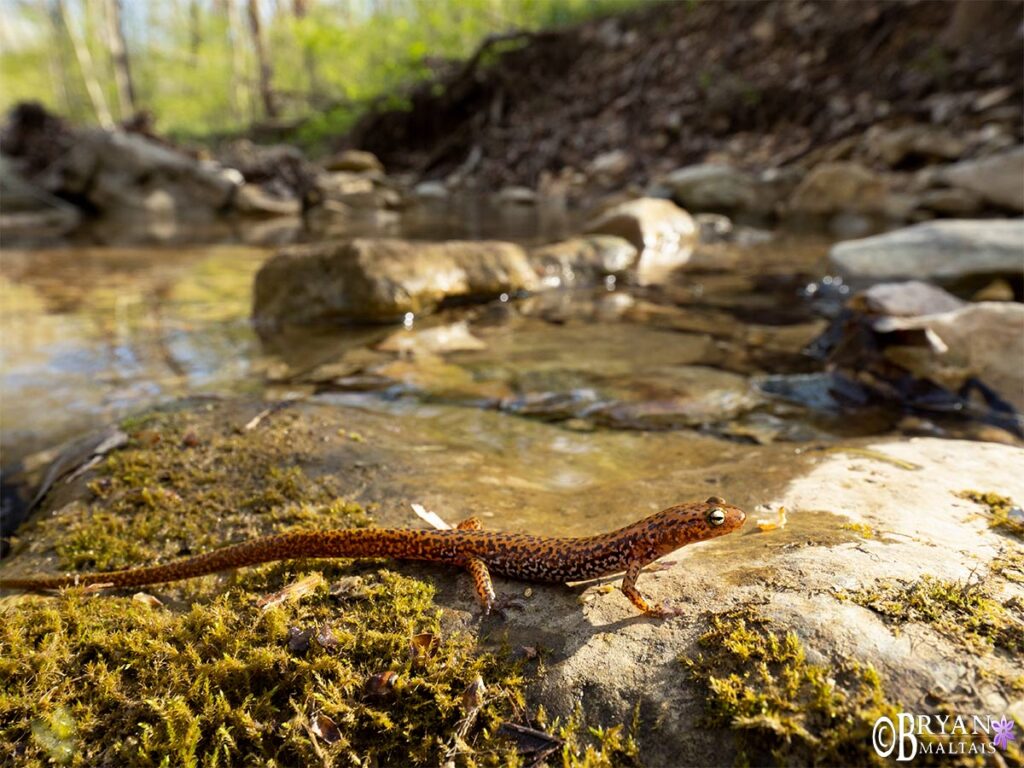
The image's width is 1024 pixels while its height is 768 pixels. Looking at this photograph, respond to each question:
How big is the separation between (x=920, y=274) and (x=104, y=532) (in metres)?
9.10

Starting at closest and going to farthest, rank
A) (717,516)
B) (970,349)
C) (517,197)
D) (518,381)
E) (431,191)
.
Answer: (717,516) < (970,349) < (518,381) < (517,197) < (431,191)

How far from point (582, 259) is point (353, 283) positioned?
4566 millimetres

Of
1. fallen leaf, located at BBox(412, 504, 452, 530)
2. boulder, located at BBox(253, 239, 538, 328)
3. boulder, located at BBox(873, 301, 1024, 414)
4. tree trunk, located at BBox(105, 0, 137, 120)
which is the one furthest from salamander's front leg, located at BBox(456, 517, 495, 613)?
tree trunk, located at BBox(105, 0, 137, 120)

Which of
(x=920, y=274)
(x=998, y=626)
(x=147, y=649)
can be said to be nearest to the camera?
(x=998, y=626)

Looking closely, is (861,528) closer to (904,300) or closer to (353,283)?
(904,300)

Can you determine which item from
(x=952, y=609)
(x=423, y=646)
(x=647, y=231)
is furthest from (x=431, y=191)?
(x=952, y=609)

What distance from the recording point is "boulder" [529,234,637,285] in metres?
10.4

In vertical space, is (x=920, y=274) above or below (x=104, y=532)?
above

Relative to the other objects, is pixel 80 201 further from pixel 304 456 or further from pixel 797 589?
pixel 797 589

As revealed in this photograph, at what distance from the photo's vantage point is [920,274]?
8.11 metres

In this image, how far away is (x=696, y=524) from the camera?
2.41m

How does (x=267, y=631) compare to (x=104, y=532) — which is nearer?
(x=267, y=631)

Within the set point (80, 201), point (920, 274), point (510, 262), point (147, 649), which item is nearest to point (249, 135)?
point (80, 201)

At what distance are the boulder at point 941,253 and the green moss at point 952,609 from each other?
735 centimetres
